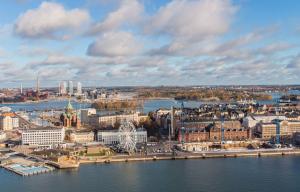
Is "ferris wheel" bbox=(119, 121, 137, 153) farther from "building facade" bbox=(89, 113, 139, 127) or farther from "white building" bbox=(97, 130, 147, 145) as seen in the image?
"building facade" bbox=(89, 113, 139, 127)

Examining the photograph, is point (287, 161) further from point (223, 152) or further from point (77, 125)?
point (77, 125)

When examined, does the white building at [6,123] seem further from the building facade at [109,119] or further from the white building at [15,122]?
the building facade at [109,119]

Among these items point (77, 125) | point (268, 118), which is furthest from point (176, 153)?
point (77, 125)

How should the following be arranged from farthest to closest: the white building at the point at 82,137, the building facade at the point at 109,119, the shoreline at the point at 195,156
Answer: the building facade at the point at 109,119 → the white building at the point at 82,137 → the shoreline at the point at 195,156

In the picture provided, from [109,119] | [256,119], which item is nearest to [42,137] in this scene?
[109,119]

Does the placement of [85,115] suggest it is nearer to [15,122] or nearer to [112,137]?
[15,122]

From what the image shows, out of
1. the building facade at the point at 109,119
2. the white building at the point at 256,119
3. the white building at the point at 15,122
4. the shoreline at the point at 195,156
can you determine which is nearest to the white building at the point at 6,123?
the white building at the point at 15,122
